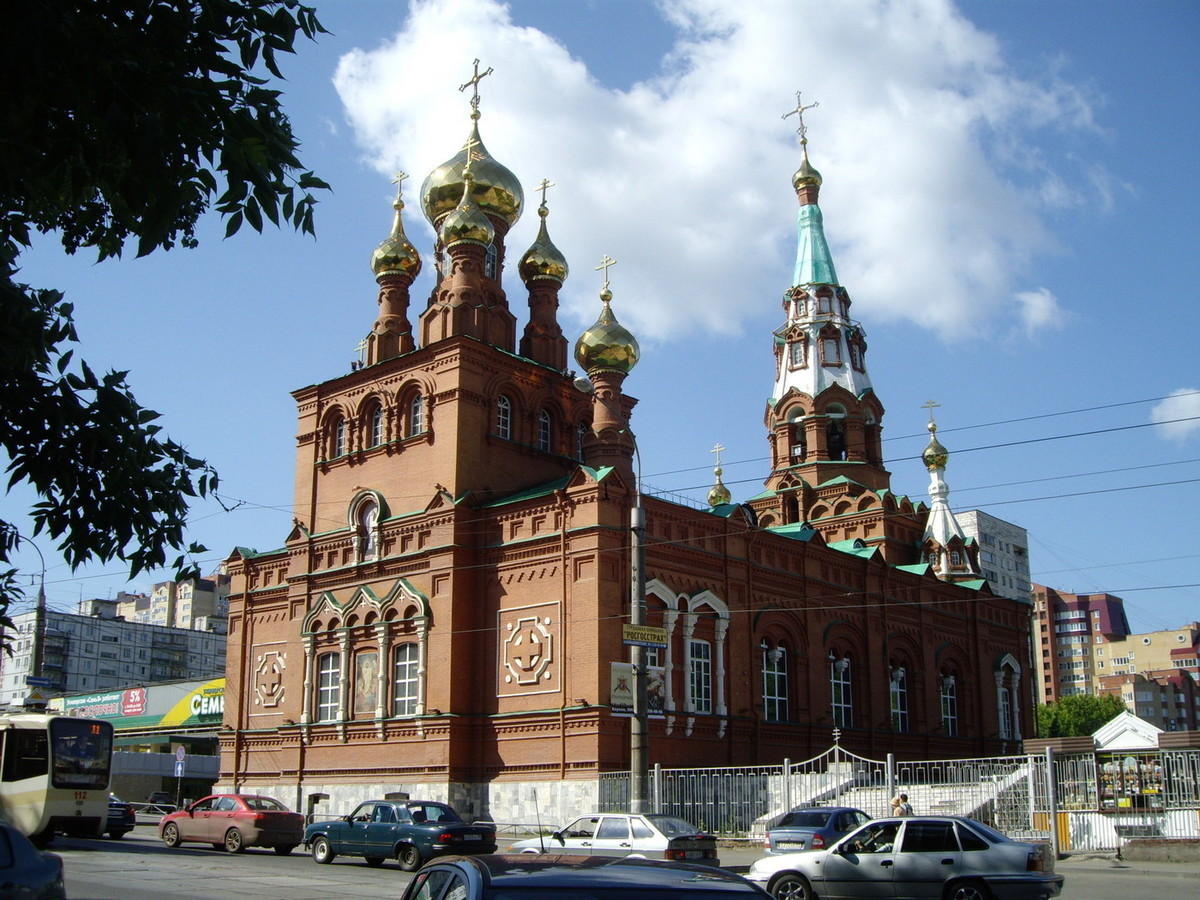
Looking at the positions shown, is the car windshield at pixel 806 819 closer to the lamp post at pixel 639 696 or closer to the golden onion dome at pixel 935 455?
the lamp post at pixel 639 696

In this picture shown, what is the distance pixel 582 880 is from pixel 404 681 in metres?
28.7

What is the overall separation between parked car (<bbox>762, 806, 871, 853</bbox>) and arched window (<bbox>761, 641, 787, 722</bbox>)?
13788mm

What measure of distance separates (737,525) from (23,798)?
1952cm

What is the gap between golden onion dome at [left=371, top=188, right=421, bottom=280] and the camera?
130ft

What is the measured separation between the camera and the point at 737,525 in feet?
112

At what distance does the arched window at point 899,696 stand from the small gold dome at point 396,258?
70.9ft

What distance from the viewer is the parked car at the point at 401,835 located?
69.2 feet

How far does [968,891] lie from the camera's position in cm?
1409

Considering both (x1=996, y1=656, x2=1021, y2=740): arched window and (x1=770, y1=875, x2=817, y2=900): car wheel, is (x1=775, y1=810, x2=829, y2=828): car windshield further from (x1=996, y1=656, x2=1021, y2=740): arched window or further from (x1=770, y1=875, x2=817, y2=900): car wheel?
(x1=996, y1=656, x2=1021, y2=740): arched window

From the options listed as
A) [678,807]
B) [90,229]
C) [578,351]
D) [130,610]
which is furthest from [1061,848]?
[130,610]

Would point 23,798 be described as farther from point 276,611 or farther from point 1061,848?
point 1061,848

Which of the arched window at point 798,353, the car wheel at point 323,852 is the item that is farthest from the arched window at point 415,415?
the arched window at point 798,353

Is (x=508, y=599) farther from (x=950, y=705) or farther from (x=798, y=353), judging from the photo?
(x=798, y=353)

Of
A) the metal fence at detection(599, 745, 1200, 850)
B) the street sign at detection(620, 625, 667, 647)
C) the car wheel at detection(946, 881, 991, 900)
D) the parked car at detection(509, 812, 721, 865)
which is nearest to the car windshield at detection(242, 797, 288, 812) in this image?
the metal fence at detection(599, 745, 1200, 850)
